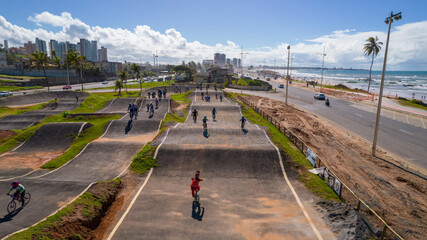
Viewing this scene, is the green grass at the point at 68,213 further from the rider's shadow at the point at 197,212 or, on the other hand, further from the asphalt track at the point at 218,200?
the rider's shadow at the point at 197,212

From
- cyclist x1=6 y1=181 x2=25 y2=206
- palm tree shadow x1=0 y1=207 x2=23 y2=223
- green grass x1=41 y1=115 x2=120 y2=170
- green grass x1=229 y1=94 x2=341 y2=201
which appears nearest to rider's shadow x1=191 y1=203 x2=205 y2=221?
green grass x1=229 y1=94 x2=341 y2=201

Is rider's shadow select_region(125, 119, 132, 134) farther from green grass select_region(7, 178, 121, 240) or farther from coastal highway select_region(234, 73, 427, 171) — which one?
coastal highway select_region(234, 73, 427, 171)

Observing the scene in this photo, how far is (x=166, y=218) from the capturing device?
1107 cm

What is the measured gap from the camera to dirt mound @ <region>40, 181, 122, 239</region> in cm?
931

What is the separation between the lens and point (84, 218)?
1042 centimetres

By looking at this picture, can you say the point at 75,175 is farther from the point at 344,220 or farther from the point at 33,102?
the point at 33,102

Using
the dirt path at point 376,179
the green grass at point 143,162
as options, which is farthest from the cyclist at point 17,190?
the dirt path at point 376,179

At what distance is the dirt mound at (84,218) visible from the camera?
366 inches

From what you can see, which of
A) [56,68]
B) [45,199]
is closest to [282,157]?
[45,199]

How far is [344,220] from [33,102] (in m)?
66.0

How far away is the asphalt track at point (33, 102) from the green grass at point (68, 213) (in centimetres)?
2935

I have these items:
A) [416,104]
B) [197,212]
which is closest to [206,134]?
[197,212]

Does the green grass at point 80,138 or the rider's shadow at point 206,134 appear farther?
the rider's shadow at point 206,134

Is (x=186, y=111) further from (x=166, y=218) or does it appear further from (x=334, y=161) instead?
(x=166, y=218)
